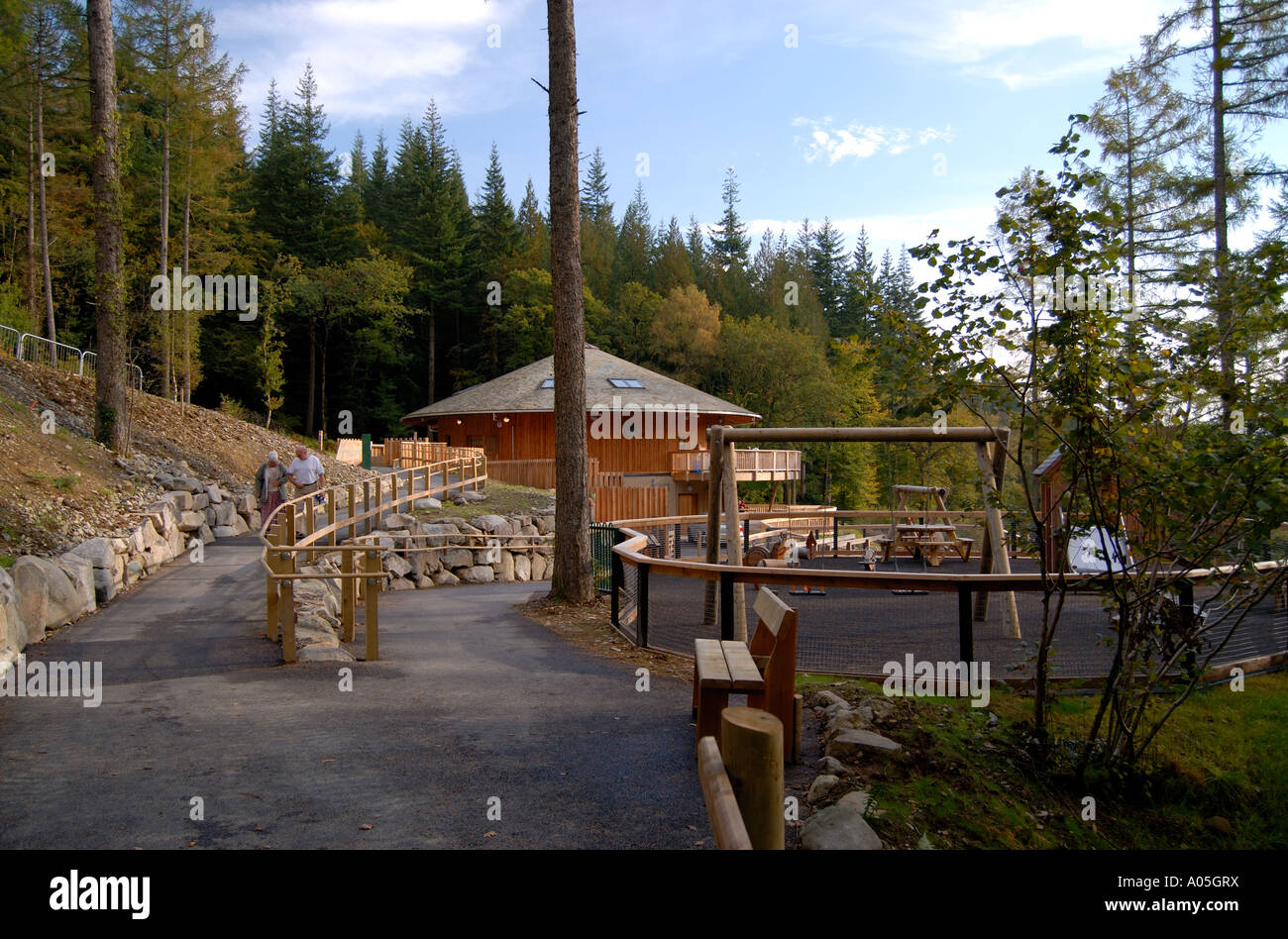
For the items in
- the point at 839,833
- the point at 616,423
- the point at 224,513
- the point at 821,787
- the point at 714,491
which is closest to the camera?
the point at 839,833

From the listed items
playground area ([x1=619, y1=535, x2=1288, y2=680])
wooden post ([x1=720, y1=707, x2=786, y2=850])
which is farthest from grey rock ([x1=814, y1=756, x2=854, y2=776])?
wooden post ([x1=720, y1=707, x2=786, y2=850])

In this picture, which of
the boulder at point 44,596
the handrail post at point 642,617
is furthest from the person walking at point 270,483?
the handrail post at point 642,617

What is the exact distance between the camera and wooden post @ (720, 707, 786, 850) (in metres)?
2.50

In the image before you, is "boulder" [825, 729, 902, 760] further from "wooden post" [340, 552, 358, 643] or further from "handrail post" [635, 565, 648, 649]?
"wooden post" [340, 552, 358, 643]

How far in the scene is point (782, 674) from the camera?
4551 mm

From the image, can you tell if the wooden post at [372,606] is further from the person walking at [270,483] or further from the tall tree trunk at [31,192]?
the tall tree trunk at [31,192]

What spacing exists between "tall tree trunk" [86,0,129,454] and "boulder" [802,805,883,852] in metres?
16.4

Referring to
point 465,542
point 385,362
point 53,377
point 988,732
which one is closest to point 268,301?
point 385,362

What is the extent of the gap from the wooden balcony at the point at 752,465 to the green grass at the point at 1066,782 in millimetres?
18942

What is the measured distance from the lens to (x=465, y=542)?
17938 millimetres

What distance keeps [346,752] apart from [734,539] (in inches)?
180

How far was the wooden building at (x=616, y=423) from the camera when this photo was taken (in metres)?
36.0

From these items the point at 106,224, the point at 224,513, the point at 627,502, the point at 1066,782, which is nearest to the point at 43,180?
the point at 106,224

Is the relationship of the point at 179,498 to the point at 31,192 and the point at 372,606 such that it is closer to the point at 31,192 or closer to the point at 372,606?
the point at 372,606
